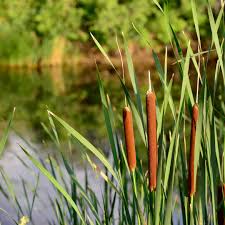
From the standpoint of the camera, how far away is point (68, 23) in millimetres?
10398

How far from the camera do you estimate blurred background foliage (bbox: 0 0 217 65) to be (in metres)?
9.66

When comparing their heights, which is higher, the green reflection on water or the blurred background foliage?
the blurred background foliage

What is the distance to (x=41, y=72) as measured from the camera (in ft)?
30.1

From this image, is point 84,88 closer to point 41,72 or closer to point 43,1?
Answer: point 41,72

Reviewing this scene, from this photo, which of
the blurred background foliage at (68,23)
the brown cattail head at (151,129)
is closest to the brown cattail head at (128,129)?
the brown cattail head at (151,129)

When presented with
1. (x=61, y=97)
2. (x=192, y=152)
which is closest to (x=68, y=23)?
(x=61, y=97)

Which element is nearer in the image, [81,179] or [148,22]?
[81,179]

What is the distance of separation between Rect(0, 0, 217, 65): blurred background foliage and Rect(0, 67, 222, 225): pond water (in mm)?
430

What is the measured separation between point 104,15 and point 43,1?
103 cm

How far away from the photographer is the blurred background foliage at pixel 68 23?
966cm

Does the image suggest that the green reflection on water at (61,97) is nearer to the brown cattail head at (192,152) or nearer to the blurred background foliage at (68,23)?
the blurred background foliage at (68,23)

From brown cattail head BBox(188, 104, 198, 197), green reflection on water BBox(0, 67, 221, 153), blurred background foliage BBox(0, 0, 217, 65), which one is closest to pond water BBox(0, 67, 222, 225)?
green reflection on water BBox(0, 67, 221, 153)

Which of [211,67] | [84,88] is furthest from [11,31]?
[211,67]

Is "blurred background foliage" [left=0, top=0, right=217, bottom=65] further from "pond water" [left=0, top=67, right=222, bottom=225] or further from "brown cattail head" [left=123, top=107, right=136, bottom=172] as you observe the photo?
"brown cattail head" [left=123, top=107, right=136, bottom=172]
